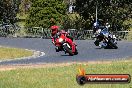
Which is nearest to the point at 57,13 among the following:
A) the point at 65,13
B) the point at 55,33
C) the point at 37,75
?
the point at 65,13

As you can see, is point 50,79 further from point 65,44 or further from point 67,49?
point 65,44

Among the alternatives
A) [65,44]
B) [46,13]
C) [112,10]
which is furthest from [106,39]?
[46,13]

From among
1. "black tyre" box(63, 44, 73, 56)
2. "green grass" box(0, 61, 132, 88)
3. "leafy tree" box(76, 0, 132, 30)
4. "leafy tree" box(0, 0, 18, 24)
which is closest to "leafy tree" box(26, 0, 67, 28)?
"leafy tree" box(0, 0, 18, 24)

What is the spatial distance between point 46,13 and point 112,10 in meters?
7.56

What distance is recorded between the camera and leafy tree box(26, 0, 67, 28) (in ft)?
138

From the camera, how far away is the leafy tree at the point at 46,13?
41938 millimetres

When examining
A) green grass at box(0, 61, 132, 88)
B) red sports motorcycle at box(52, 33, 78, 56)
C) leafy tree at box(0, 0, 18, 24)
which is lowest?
leafy tree at box(0, 0, 18, 24)

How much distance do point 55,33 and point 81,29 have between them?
1588cm

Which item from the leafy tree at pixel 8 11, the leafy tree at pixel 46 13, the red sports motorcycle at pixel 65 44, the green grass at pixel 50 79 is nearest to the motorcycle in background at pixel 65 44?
the red sports motorcycle at pixel 65 44

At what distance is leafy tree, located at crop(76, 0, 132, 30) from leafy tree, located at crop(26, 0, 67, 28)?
385cm

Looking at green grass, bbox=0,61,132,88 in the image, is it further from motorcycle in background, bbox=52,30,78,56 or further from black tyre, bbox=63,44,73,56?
motorcycle in background, bbox=52,30,78,56

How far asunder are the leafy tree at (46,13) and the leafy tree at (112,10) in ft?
12.6

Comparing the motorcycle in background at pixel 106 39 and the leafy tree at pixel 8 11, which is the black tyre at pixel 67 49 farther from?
the leafy tree at pixel 8 11

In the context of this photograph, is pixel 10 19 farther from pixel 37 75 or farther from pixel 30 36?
pixel 37 75
